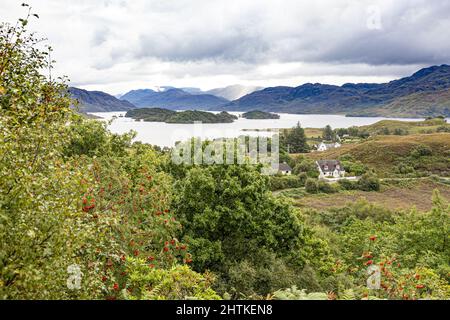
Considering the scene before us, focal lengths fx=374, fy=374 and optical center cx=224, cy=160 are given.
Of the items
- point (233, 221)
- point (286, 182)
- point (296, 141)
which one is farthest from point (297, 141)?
point (233, 221)

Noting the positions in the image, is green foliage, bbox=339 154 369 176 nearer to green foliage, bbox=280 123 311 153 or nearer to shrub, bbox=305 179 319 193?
shrub, bbox=305 179 319 193

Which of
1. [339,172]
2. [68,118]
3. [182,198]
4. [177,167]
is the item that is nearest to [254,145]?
[339,172]

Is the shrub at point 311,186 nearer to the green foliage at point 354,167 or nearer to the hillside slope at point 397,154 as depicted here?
the green foliage at point 354,167

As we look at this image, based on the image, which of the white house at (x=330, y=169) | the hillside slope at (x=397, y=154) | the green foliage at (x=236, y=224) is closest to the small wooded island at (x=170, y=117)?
the hillside slope at (x=397, y=154)

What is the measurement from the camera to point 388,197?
9150 cm

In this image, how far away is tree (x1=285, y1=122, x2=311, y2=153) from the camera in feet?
522

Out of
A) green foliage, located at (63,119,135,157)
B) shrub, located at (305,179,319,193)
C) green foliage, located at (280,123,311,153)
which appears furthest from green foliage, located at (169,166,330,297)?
green foliage, located at (280,123,311,153)

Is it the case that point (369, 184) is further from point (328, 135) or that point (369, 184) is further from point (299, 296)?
point (299, 296)

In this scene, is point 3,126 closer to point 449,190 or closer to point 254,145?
point 254,145

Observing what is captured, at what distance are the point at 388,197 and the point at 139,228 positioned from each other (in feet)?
289

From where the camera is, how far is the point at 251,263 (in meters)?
18.5

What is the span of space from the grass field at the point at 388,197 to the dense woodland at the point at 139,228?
44.9m

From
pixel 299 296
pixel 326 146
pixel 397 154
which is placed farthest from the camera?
pixel 326 146
